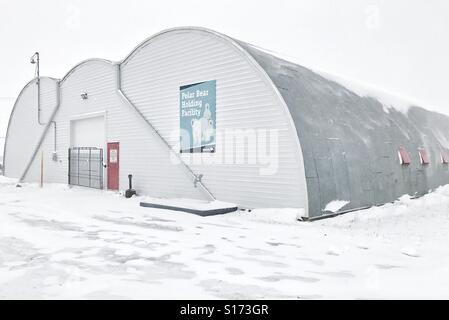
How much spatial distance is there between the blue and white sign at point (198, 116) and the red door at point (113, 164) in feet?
13.6

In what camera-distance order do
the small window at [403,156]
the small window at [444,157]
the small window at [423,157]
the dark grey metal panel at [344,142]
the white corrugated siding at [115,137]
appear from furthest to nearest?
the small window at [444,157]
the small window at [423,157]
the small window at [403,156]
the white corrugated siding at [115,137]
the dark grey metal panel at [344,142]

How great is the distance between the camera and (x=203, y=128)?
12750mm

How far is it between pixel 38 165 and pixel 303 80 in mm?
16090

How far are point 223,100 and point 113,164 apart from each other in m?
6.77

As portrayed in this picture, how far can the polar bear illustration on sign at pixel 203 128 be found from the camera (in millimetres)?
12523

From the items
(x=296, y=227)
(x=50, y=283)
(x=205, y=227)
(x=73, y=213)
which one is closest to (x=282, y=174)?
(x=296, y=227)

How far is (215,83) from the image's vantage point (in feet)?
40.8

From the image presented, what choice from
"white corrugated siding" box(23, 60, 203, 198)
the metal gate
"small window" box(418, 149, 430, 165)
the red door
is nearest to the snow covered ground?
"white corrugated siding" box(23, 60, 203, 198)

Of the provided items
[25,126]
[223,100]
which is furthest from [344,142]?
[25,126]

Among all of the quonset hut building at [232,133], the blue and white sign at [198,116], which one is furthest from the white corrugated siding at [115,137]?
the blue and white sign at [198,116]

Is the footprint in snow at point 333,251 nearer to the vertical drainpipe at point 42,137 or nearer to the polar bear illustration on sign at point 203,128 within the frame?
the polar bear illustration on sign at point 203,128

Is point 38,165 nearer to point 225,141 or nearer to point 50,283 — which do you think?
point 225,141

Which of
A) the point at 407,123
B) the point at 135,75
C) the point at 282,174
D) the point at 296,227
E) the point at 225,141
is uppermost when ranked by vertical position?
the point at 135,75

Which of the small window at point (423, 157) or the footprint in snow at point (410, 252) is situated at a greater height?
the small window at point (423, 157)
